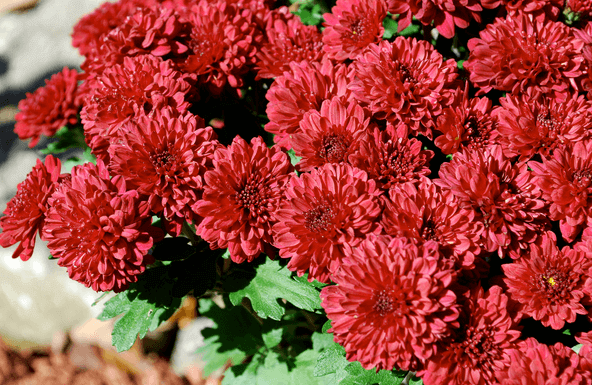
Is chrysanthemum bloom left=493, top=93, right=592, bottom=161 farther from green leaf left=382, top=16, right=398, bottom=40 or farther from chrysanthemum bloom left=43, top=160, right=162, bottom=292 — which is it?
chrysanthemum bloom left=43, top=160, right=162, bottom=292

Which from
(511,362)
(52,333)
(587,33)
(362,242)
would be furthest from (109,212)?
(52,333)

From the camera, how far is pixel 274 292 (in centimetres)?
172

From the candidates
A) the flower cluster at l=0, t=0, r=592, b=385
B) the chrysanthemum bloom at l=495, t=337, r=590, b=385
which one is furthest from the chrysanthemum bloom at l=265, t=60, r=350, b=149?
the chrysanthemum bloom at l=495, t=337, r=590, b=385

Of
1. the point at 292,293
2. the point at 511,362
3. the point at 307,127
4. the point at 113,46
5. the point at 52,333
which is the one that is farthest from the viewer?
the point at 52,333

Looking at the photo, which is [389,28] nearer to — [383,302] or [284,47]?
[284,47]

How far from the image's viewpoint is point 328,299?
4.32 feet

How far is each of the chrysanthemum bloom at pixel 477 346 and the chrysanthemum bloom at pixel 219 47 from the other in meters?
1.27

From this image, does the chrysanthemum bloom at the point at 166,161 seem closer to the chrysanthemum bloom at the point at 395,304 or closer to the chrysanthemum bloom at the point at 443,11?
the chrysanthemum bloom at the point at 395,304

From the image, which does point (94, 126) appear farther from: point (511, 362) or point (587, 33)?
point (587, 33)

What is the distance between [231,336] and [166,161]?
129 cm

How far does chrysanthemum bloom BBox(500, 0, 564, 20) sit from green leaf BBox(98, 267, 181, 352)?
1734mm

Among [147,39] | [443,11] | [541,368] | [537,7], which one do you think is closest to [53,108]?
[147,39]

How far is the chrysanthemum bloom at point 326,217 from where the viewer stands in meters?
1.38

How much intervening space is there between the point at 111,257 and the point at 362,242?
81cm
